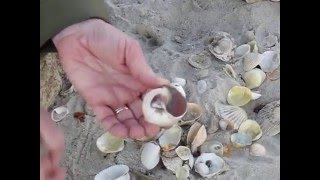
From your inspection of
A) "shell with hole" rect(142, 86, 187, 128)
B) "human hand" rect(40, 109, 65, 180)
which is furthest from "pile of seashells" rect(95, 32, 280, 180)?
"human hand" rect(40, 109, 65, 180)

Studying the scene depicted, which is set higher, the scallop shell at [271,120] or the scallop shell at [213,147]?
the scallop shell at [271,120]

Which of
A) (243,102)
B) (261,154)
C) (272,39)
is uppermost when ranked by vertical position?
(272,39)

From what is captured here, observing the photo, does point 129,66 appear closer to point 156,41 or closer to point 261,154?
point 156,41

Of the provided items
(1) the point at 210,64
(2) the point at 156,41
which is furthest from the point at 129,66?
(1) the point at 210,64

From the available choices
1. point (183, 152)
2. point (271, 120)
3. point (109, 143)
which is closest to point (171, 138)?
point (183, 152)

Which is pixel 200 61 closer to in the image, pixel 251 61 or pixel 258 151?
pixel 251 61

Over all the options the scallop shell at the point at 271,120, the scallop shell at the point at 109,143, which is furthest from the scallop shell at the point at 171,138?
the scallop shell at the point at 271,120

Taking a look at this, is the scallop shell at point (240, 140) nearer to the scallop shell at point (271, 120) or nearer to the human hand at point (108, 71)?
the scallop shell at point (271, 120)
